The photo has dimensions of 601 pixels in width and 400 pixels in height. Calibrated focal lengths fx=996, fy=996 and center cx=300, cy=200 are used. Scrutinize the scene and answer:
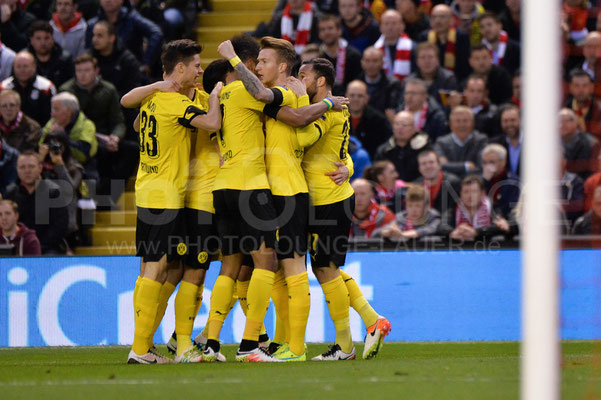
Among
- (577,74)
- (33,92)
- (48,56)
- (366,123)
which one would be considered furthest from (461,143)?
(48,56)

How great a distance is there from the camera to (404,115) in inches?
443

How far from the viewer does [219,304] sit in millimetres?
7348

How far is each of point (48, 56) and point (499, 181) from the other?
239 inches

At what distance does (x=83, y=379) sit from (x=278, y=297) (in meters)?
2.07

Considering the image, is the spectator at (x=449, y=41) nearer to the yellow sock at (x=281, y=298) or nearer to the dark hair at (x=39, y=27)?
the dark hair at (x=39, y=27)

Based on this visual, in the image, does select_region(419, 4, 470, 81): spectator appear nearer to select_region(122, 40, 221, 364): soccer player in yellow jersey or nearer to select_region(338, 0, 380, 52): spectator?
select_region(338, 0, 380, 52): spectator

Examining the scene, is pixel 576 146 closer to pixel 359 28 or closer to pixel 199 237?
pixel 359 28

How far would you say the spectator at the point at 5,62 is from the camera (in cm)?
1289

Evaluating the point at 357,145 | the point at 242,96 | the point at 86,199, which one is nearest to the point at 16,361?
the point at 242,96

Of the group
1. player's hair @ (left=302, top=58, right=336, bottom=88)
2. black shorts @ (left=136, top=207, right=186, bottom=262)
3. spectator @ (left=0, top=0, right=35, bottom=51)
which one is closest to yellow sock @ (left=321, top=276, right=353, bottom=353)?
black shorts @ (left=136, top=207, right=186, bottom=262)

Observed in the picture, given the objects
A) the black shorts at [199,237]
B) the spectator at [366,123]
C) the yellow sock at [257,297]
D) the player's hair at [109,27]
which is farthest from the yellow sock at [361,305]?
the player's hair at [109,27]

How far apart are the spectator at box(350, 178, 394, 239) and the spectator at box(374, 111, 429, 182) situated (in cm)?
76

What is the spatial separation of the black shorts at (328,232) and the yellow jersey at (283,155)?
296 millimetres

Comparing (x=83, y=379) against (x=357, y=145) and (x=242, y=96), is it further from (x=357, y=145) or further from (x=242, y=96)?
(x=357, y=145)
